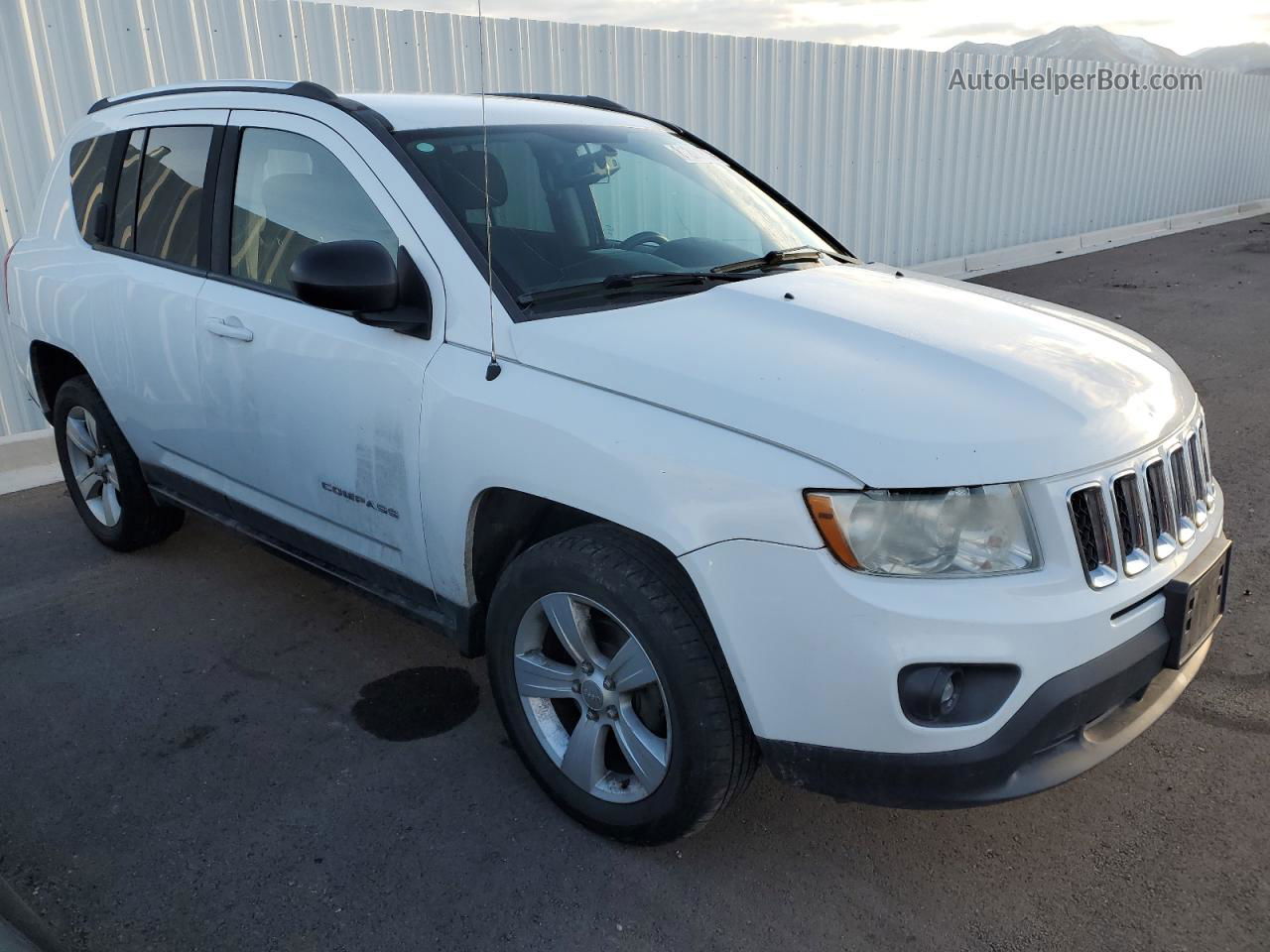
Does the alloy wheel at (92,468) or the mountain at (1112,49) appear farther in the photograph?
the mountain at (1112,49)

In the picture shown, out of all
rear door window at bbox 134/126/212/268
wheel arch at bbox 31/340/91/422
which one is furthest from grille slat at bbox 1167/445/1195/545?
wheel arch at bbox 31/340/91/422

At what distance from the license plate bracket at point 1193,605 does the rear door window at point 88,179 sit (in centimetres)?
420

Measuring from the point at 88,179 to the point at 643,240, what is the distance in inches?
105

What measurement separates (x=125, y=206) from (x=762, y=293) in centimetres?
278

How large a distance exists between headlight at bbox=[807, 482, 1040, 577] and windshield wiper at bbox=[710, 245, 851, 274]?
1.26 m

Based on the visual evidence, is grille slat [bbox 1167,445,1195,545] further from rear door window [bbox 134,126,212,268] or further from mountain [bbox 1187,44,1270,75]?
mountain [bbox 1187,44,1270,75]

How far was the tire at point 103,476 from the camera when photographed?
4.42 metres

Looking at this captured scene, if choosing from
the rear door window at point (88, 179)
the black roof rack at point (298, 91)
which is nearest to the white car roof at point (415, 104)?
the black roof rack at point (298, 91)

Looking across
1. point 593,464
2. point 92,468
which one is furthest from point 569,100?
point 92,468

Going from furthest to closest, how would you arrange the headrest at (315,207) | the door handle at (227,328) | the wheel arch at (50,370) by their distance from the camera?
the wheel arch at (50,370), the door handle at (227,328), the headrest at (315,207)

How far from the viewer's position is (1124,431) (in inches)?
94.5

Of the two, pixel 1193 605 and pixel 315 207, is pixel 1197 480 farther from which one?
pixel 315 207

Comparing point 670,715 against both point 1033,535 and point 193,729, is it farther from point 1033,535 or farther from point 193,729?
point 193,729

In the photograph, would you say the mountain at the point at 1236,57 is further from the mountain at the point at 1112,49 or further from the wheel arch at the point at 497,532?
the wheel arch at the point at 497,532
